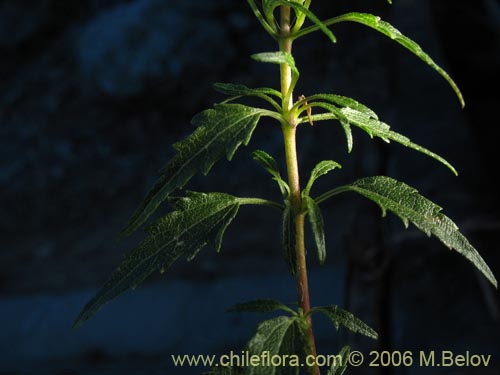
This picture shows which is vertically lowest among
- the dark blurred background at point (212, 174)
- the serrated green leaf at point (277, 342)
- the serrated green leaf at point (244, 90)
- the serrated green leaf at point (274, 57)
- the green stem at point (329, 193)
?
the serrated green leaf at point (277, 342)

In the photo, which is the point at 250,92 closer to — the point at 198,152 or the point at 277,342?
the point at 198,152

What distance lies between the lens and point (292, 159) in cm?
60

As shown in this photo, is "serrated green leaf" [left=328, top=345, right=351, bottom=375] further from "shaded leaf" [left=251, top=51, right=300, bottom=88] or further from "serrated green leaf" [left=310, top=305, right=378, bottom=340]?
"shaded leaf" [left=251, top=51, right=300, bottom=88]

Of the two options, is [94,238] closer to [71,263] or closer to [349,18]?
[71,263]

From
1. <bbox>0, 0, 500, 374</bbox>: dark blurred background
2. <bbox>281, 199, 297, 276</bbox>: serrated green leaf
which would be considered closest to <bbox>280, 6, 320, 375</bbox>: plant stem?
<bbox>281, 199, 297, 276</bbox>: serrated green leaf

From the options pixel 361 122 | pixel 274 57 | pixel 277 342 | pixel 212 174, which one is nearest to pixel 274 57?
pixel 274 57

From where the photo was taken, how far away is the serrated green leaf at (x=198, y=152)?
0.55 metres

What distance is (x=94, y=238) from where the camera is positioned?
11.2 feet

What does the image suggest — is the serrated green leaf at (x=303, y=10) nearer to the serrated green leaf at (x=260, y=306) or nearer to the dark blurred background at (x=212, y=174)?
the serrated green leaf at (x=260, y=306)

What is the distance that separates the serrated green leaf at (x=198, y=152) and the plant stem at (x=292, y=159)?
37mm

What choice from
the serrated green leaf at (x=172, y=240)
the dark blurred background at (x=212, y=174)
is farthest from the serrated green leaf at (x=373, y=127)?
the dark blurred background at (x=212, y=174)

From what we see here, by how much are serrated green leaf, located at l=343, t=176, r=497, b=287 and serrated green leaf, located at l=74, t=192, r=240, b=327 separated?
115 mm

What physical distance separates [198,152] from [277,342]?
159 mm

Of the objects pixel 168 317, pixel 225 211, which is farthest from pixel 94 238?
pixel 225 211
